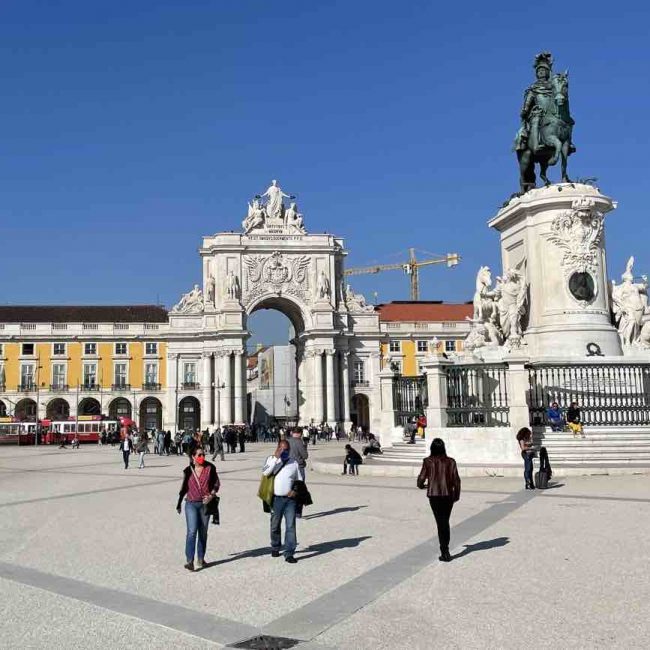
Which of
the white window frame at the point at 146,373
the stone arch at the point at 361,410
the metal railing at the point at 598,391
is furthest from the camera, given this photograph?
the white window frame at the point at 146,373

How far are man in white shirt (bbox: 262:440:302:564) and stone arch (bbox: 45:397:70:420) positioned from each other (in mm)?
70929

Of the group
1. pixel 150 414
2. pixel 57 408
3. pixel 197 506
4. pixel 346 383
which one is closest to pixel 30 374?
pixel 57 408

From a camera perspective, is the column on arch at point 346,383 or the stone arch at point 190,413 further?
the stone arch at point 190,413

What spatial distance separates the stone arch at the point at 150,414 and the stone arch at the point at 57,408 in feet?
24.7

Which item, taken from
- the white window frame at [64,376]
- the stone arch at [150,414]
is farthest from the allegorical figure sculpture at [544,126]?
the white window frame at [64,376]

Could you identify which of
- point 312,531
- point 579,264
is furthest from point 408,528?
point 579,264

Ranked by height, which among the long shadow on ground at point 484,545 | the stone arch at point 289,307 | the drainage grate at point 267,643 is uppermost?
the stone arch at point 289,307

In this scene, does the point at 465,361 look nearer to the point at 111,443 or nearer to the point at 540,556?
the point at 540,556

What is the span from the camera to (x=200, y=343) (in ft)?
245

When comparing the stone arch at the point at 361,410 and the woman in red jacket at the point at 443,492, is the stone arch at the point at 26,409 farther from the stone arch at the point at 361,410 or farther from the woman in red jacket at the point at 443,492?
the woman in red jacket at the point at 443,492

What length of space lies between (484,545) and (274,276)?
66038 millimetres

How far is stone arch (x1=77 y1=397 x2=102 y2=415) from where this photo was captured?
75.6m

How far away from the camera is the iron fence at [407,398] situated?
22953 mm

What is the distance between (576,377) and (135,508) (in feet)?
37.4
